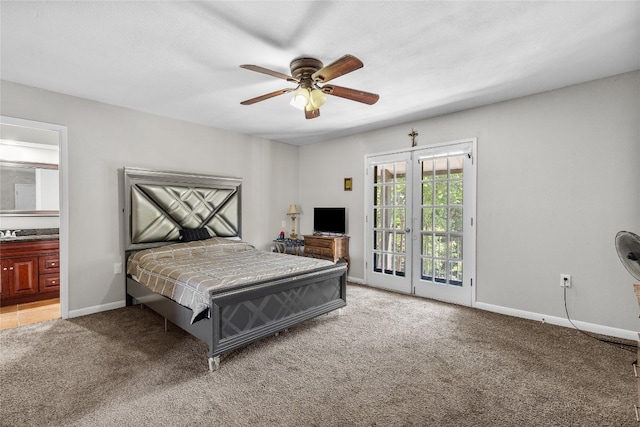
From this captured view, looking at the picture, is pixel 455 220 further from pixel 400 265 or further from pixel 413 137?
pixel 413 137

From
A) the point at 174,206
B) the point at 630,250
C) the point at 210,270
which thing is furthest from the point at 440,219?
the point at 174,206

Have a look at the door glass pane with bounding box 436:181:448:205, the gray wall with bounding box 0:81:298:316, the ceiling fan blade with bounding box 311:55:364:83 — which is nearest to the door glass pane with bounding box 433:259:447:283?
the door glass pane with bounding box 436:181:448:205

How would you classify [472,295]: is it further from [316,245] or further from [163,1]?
[163,1]

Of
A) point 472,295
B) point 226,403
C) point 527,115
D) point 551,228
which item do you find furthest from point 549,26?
point 226,403

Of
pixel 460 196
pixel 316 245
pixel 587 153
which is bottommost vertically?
pixel 316 245

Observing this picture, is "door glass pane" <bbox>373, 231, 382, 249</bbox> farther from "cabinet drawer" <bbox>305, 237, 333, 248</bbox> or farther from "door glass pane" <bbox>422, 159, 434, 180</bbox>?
"door glass pane" <bbox>422, 159, 434, 180</bbox>

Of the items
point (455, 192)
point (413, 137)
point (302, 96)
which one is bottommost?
point (455, 192)

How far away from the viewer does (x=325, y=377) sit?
87.0 inches

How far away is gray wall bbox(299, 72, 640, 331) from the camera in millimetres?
2844

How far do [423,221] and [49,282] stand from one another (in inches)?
203

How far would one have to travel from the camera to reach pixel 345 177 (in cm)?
519

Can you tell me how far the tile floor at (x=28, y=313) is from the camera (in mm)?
Answer: 3287

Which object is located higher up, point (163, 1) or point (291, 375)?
point (163, 1)

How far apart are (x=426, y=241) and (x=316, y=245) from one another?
5.77 feet
